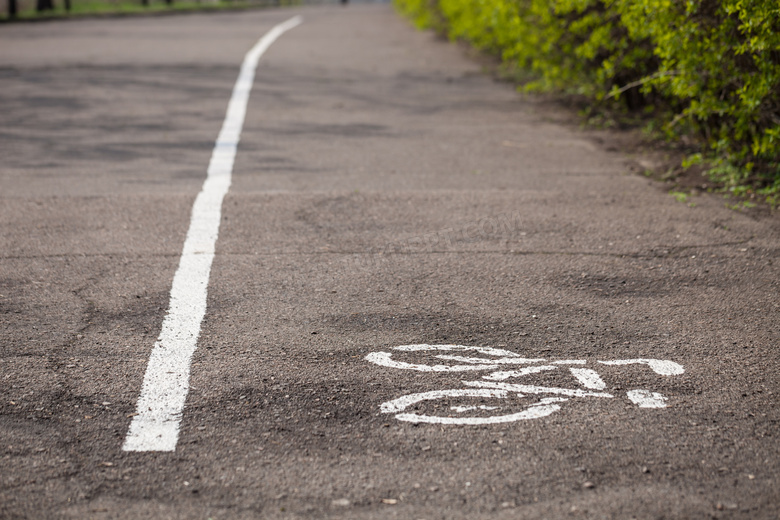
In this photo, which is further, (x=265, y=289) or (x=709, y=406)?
(x=265, y=289)

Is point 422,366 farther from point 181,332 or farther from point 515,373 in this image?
point 181,332

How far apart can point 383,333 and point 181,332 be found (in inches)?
44.2

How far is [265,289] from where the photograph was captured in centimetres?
519

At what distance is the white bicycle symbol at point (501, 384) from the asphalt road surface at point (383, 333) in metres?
0.01

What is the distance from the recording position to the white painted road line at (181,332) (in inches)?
143

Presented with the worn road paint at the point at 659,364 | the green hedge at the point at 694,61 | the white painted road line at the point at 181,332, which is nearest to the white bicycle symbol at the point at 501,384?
the worn road paint at the point at 659,364

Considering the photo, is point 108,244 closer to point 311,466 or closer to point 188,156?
point 188,156

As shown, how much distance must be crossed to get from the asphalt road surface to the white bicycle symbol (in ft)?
0.05

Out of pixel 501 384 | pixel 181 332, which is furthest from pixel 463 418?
pixel 181 332

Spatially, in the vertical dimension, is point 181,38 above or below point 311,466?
above

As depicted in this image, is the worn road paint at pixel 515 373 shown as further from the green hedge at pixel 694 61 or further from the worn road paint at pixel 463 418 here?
the green hedge at pixel 694 61

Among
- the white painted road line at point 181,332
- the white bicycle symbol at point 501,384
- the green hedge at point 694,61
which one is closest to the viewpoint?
the white painted road line at point 181,332

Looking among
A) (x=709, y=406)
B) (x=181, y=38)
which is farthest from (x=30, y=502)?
(x=181, y=38)

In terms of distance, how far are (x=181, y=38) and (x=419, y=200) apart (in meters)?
14.4
